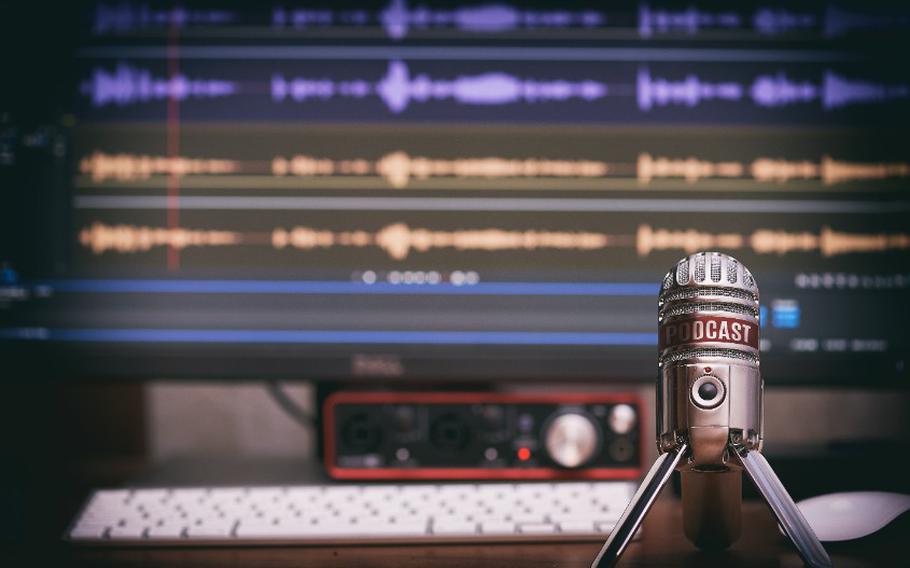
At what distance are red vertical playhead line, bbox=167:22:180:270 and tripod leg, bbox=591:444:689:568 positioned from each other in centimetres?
49

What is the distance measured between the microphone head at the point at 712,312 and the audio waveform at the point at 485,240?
0.80ft

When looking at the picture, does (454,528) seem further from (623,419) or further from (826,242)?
(826,242)

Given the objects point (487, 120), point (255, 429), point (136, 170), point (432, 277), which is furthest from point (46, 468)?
point (487, 120)

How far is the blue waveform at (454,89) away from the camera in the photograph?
76 cm

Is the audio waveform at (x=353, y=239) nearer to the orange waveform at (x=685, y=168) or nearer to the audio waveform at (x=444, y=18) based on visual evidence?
the orange waveform at (x=685, y=168)

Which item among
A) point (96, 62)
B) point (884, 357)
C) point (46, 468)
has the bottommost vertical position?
point (46, 468)

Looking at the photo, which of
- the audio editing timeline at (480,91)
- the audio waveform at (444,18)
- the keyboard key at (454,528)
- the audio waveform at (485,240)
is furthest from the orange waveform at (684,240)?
the keyboard key at (454,528)

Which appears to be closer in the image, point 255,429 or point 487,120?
point 487,120

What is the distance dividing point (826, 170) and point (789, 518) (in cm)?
39

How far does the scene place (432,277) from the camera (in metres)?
0.75

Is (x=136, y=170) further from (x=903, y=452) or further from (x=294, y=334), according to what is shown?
(x=903, y=452)

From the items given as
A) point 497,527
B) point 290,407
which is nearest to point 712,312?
point 497,527

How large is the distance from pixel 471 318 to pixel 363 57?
0.28m

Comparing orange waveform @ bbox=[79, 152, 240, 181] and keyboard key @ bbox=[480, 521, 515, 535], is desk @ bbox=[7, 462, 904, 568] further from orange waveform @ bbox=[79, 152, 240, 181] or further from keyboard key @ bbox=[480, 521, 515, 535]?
orange waveform @ bbox=[79, 152, 240, 181]
